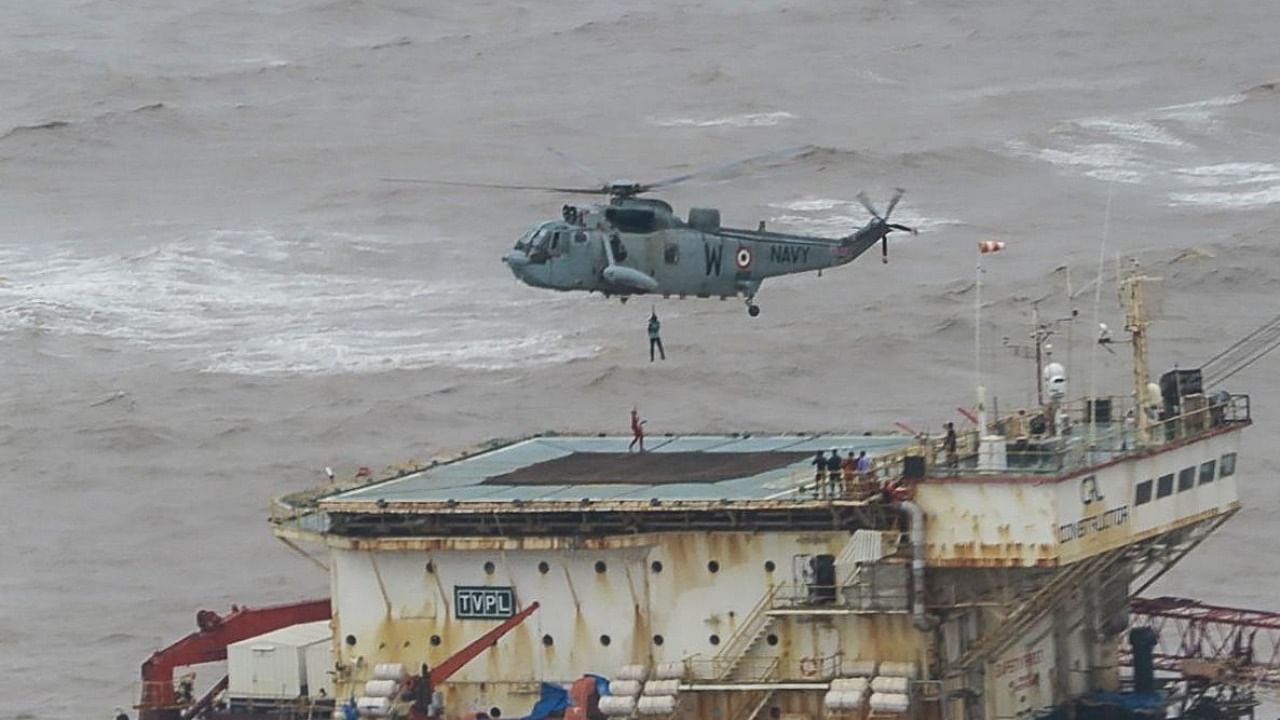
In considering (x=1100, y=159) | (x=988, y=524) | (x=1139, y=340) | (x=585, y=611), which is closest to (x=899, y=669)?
(x=988, y=524)

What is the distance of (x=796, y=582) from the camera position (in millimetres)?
57281

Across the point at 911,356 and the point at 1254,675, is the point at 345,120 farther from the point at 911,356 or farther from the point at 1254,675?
the point at 1254,675

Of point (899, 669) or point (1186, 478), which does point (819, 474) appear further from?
point (1186, 478)

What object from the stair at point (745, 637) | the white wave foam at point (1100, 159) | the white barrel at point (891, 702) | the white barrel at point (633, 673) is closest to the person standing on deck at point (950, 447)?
the stair at point (745, 637)

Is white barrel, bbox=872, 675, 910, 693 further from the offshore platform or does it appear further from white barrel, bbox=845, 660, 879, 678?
white barrel, bbox=845, 660, 879, 678

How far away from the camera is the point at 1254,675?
62.3 metres

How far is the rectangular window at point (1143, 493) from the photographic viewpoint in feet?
188

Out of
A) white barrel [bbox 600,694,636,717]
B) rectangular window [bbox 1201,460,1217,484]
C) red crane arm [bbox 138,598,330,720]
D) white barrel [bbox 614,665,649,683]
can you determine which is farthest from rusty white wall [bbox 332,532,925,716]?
rectangular window [bbox 1201,460,1217,484]

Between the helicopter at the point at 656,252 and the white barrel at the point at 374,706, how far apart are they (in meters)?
13.0

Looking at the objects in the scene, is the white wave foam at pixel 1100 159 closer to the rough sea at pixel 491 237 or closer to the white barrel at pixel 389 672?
the rough sea at pixel 491 237

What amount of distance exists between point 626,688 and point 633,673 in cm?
51

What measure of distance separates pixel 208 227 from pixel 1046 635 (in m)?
74.3

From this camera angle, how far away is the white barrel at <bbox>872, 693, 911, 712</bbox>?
181 feet

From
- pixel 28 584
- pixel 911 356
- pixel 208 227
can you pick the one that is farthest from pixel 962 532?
pixel 208 227
